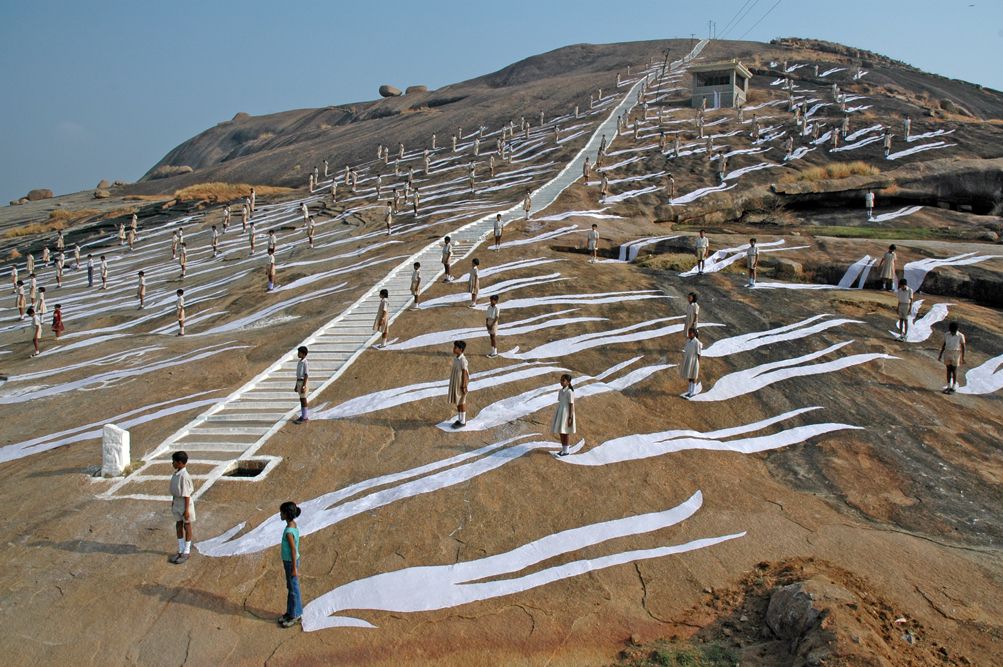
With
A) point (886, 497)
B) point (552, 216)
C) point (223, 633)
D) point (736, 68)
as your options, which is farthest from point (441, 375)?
point (736, 68)

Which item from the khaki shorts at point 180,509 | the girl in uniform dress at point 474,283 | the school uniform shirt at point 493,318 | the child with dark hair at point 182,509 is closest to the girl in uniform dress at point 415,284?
the girl in uniform dress at point 474,283

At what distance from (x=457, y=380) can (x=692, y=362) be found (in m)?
5.06

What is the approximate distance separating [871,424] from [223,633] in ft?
38.9

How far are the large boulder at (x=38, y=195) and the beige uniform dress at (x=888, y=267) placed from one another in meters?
75.7

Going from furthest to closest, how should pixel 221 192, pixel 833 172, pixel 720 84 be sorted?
1. pixel 221 192
2. pixel 720 84
3. pixel 833 172

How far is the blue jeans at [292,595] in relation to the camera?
26.7ft

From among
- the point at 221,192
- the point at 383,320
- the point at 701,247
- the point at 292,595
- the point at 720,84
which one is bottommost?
the point at 292,595

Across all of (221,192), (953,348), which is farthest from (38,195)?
(953,348)

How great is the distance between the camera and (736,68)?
1810 inches

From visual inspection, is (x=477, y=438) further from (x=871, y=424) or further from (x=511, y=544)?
(x=871, y=424)

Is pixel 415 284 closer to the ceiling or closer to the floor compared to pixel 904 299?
closer to the ceiling

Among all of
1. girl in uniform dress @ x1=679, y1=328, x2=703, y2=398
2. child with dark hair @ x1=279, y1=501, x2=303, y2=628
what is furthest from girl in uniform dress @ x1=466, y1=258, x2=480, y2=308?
child with dark hair @ x1=279, y1=501, x2=303, y2=628

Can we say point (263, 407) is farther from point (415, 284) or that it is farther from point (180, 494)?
point (415, 284)

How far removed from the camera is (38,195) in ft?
221
